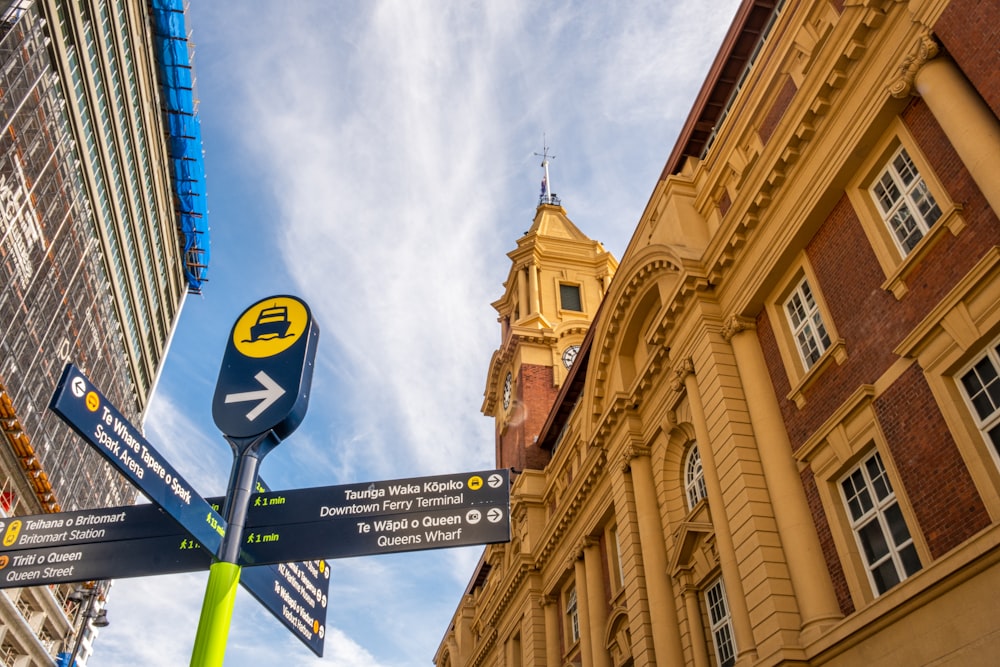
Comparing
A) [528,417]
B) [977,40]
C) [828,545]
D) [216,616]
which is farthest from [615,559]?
[216,616]

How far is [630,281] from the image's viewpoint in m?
20.2

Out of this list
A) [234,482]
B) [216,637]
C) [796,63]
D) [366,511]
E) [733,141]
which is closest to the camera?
[216,637]

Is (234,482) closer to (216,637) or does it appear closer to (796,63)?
(216,637)

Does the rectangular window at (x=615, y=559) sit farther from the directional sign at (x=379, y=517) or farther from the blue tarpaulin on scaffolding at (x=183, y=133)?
the blue tarpaulin on scaffolding at (x=183, y=133)

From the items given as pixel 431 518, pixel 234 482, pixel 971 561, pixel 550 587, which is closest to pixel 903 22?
pixel 971 561

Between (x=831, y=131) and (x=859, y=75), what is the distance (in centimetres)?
97

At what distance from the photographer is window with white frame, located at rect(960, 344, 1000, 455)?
32.1 ft

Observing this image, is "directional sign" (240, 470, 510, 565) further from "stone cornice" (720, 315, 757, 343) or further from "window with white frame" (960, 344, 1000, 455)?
"stone cornice" (720, 315, 757, 343)

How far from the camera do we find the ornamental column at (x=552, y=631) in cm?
2492

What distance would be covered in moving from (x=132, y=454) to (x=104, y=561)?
4.99 feet

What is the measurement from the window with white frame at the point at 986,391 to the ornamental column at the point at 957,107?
76.3 inches

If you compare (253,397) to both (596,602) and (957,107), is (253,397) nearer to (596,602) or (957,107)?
(957,107)

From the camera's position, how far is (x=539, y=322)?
132 ft

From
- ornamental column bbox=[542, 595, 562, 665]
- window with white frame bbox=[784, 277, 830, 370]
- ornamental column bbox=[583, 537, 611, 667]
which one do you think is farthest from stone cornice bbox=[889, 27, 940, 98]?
ornamental column bbox=[542, 595, 562, 665]
